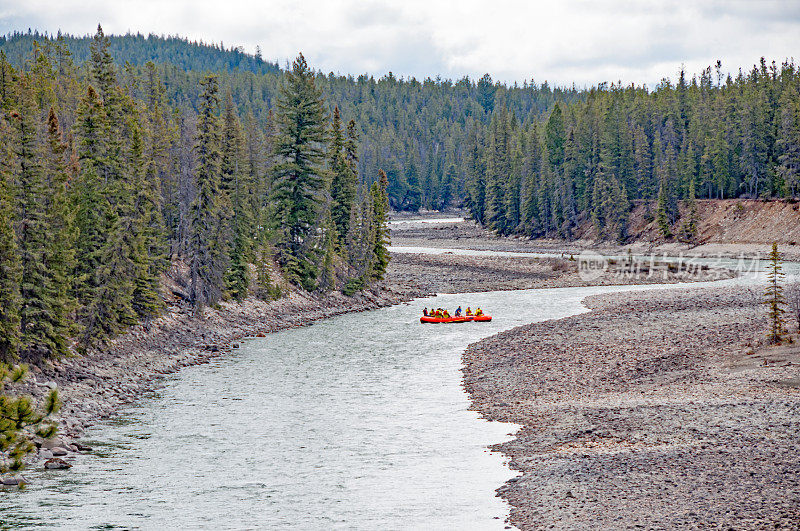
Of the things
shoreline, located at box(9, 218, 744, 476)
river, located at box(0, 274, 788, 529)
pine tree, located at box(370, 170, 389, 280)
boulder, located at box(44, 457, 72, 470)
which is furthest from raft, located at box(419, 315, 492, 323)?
boulder, located at box(44, 457, 72, 470)

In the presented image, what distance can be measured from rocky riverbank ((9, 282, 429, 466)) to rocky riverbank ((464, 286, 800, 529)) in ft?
48.1

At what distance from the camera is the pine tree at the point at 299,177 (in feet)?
191

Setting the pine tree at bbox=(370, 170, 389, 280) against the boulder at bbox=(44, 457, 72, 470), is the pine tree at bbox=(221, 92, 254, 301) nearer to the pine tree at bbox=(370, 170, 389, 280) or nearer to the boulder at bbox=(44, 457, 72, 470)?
the pine tree at bbox=(370, 170, 389, 280)

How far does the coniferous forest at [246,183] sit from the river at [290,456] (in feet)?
22.0

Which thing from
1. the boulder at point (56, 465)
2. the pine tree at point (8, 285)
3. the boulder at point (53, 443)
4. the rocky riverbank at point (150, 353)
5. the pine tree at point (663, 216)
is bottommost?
the boulder at point (56, 465)

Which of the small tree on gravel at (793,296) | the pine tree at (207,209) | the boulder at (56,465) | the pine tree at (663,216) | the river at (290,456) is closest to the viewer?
the river at (290,456)

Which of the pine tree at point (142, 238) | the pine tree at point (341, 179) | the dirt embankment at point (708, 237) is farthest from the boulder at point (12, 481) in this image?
the dirt embankment at point (708, 237)

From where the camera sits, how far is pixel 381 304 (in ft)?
204

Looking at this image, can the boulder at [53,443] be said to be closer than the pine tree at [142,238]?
Yes

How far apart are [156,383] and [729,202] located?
93.0 meters

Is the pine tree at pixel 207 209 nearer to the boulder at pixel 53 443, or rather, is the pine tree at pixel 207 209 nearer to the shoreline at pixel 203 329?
the shoreline at pixel 203 329

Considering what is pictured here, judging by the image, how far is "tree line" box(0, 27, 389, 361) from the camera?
101ft

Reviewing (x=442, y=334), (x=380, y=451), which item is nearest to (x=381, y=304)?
(x=442, y=334)

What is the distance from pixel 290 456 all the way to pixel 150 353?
18.1 meters
